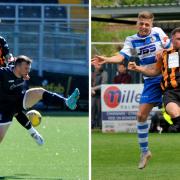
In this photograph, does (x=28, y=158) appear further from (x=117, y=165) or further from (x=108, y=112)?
(x=108, y=112)

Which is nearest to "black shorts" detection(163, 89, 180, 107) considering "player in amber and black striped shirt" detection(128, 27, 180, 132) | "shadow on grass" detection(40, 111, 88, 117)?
"player in amber and black striped shirt" detection(128, 27, 180, 132)

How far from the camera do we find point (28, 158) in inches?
446

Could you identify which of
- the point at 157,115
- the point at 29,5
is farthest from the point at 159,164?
the point at 29,5

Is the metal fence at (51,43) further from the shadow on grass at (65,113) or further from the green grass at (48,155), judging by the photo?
the green grass at (48,155)

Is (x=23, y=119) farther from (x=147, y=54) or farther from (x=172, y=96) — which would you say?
(x=172, y=96)

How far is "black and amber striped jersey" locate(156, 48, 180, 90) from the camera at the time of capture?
9.25 m

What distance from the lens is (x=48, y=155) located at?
38.3 feet

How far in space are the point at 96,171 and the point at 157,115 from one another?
27.8 feet

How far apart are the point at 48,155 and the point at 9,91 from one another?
1941 millimetres

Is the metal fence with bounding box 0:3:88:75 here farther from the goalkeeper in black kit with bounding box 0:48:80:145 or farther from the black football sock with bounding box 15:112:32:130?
the goalkeeper in black kit with bounding box 0:48:80:145

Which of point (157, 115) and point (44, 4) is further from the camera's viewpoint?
point (44, 4)


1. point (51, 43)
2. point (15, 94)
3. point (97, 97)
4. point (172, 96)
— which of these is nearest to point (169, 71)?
point (172, 96)

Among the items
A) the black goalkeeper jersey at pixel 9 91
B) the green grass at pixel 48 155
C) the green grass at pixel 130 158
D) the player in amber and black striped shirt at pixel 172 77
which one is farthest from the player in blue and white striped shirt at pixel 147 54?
the black goalkeeper jersey at pixel 9 91

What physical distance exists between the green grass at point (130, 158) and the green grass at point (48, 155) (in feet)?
0.80
